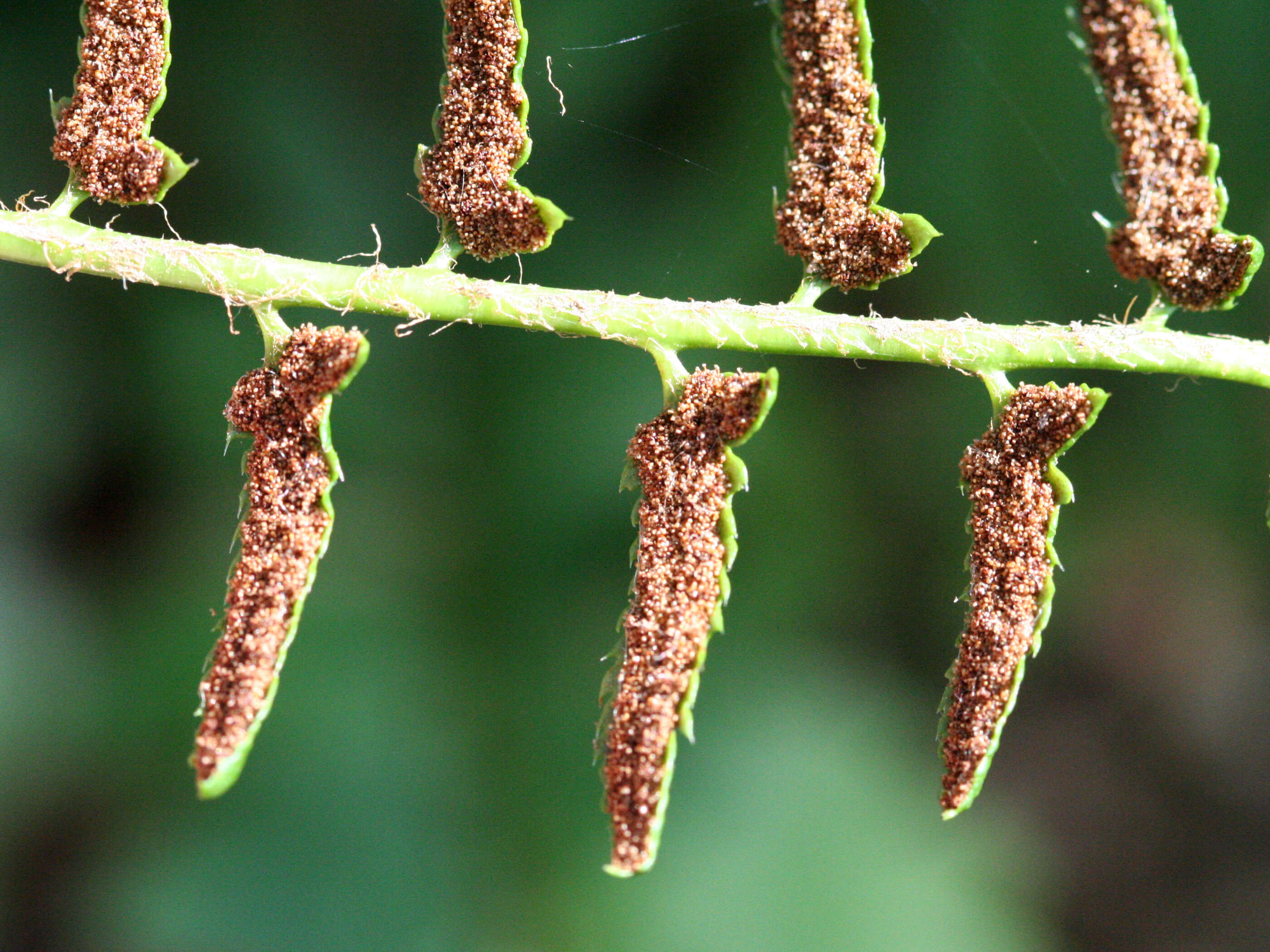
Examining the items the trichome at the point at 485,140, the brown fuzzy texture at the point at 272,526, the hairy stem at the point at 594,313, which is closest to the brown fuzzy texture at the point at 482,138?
the trichome at the point at 485,140

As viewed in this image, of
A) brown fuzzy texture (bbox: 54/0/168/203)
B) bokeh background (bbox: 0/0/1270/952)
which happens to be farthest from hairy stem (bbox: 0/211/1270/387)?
bokeh background (bbox: 0/0/1270/952)

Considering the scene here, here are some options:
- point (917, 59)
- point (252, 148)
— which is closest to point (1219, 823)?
point (917, 59)

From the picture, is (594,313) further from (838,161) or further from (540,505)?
(540,505)

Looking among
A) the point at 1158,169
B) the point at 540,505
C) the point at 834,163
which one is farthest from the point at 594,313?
the point at 540,505

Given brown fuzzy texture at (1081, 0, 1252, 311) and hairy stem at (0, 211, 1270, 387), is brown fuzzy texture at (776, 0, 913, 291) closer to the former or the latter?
hairy stem at (0, 211, 1270, 387)

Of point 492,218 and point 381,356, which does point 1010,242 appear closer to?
point 492,218

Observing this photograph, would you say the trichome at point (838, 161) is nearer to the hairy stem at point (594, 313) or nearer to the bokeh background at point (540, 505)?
the hairy stem at point (594, 313)
